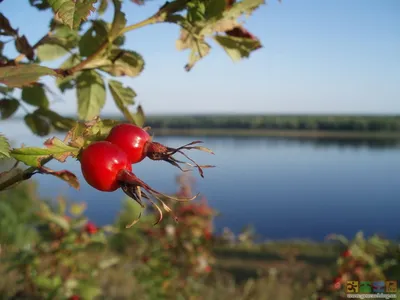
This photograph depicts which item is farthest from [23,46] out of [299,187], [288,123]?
[288,123]

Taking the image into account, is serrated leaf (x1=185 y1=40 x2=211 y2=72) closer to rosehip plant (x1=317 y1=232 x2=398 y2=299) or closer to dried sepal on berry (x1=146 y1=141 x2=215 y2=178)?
dried sepal on berry (x1=146 y1=141 x2=215 y2=178)

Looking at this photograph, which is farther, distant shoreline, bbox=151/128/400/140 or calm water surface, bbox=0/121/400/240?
distant shoreline, bbox=151/128/400/140

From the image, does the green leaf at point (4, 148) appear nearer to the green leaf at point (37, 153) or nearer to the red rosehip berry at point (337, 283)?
the green leaf at point (37, 153)

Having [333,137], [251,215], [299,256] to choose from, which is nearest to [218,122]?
[333,137]

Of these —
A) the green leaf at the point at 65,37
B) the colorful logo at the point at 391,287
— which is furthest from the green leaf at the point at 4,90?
the colorful logo at the point at 391,287

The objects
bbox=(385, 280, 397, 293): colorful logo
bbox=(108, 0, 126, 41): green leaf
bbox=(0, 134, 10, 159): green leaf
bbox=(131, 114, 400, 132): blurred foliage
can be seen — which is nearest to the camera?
bbox=(0, 134, 10, 159): green leaf

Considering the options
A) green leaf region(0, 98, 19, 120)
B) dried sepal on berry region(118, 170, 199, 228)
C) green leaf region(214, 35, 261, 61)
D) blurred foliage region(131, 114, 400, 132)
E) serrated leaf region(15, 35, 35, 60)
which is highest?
green leaf region(214, 35, 261, 61)

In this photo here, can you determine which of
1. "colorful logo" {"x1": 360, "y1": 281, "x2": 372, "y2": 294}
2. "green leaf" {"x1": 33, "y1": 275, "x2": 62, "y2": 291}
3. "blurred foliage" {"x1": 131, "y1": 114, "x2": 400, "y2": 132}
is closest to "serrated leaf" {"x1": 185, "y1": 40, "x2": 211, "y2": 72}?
"green leaf" {"x1": 33, "y1": 275, "x2": 62, "y2": 291}
